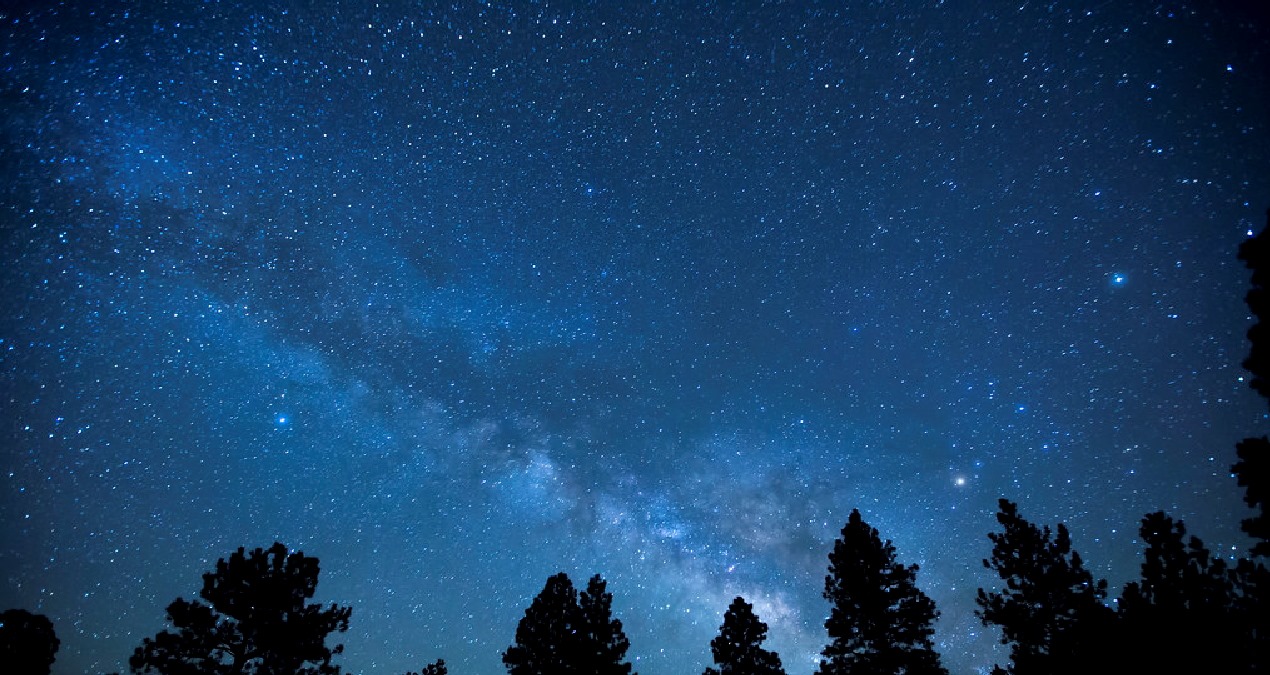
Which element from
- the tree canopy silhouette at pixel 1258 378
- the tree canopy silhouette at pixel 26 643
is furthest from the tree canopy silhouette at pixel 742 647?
the tree canopy silhouette at pixel 26 643

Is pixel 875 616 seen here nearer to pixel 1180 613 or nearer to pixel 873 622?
pixel 873 622

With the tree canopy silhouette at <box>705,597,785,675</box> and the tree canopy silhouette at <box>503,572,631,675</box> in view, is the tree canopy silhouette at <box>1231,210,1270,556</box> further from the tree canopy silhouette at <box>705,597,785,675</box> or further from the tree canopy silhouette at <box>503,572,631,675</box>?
the tree canopy silhouette at <box>503,572,631,675</box>

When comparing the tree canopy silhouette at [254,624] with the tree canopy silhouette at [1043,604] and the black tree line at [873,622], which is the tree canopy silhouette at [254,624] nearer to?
the black tree line at [873,622]

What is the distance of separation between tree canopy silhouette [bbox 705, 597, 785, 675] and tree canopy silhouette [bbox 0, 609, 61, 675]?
2533cm

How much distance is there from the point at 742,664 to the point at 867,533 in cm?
656

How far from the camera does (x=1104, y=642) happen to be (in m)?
12.0

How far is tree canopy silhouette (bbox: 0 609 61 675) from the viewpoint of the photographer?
1727 cm

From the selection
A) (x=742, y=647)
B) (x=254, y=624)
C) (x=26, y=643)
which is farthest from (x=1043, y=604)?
(x=26, y=643)

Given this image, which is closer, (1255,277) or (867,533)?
(1255,277)

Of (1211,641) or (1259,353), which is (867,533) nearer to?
(1211,641)

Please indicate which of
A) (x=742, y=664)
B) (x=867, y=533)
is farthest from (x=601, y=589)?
(x=867, y=533)

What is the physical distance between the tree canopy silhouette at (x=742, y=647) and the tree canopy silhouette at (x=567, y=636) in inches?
130

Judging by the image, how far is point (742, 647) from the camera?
52.3 ft

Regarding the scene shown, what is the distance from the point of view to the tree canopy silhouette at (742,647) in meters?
15.5
